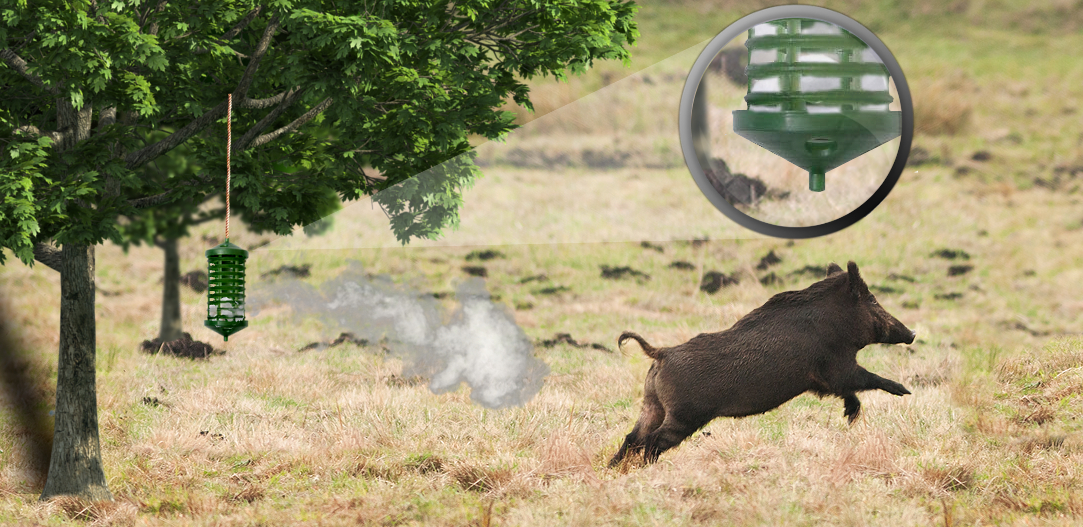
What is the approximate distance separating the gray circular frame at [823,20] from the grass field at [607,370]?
0.50 m

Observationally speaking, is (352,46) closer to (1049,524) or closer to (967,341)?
(1049,524)

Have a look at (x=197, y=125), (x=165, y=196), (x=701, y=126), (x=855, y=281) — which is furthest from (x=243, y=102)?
(x=855, y=281)

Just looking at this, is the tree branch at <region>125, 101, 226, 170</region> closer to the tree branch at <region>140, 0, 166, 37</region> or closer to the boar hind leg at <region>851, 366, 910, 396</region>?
the tree branch at <region>140, 0, 166, 37</region>

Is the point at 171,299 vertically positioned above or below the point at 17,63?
below

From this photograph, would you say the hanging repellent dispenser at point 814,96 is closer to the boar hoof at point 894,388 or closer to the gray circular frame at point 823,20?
the gray circular frame at point 823,20

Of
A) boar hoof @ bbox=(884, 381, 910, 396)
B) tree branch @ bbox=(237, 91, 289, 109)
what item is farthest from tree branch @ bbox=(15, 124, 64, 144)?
boar hoof @ bbox=(884, 381, 910, 396)

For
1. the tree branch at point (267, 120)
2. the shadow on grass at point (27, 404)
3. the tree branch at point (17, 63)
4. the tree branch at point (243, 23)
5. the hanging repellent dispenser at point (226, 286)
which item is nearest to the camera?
the hanging repellent dispenser at point (226, 286)

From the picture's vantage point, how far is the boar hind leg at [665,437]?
27.3ft

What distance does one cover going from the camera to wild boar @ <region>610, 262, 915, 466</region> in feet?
27.0

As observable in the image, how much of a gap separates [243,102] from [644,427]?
5.42 metres

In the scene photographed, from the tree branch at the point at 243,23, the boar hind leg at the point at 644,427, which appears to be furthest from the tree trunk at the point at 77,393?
the boar hind leg at the point at 644,427

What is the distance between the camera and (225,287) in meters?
7.23

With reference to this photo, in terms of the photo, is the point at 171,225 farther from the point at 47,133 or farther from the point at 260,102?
the point at 260,102

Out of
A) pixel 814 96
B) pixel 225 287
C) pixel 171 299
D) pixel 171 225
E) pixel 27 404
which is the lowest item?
pixel 27 404
